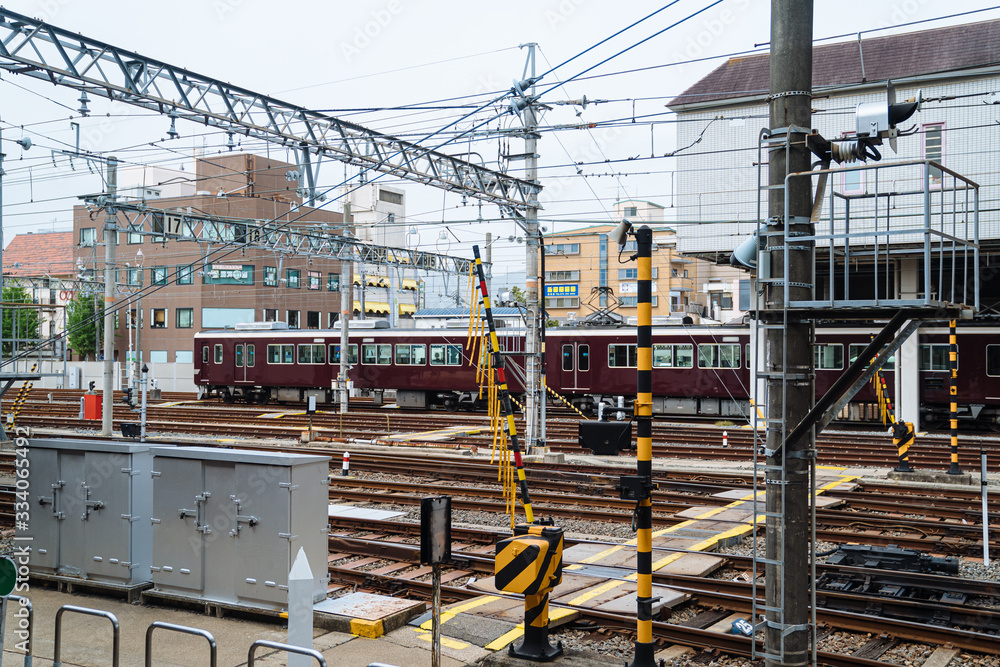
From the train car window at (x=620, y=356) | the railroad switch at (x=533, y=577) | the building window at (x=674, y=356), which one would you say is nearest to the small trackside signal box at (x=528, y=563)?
the railroad switch at (x=533, y=577)

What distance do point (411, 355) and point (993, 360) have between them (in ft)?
67.7

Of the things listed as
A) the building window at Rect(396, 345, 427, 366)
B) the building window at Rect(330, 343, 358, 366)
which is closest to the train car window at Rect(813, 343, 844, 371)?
the building window at Rect(396, 345, 427, 366)

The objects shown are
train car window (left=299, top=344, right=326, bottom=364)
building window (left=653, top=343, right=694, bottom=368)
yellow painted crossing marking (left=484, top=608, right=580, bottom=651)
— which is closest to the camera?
yellow painted crossing marking (left=484, top=608, right=580, bottom=651)

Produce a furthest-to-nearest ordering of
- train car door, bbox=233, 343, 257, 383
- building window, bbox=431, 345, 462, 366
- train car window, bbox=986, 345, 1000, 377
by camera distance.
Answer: train car door, bbox=233, 343, 257, 383
building window, bbox=431, 345, 462, 366
train car window, bbox=986, 345, 1000, 377

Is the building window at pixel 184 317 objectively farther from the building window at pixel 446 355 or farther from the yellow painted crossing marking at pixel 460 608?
the yellow painted crossing marking at pixel 460 608

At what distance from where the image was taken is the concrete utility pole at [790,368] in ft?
19.1

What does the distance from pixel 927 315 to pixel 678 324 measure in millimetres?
25616

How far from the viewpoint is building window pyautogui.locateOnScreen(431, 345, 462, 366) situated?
33.8 metres

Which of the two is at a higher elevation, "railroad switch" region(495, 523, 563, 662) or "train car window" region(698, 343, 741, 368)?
"train car window" region(698, 343, 741, 368)

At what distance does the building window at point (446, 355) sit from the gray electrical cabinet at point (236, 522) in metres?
24.9

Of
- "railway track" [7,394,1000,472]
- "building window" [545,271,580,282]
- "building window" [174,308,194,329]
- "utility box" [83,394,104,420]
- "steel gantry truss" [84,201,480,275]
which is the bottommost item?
"railway track" [7,394,1000,472]

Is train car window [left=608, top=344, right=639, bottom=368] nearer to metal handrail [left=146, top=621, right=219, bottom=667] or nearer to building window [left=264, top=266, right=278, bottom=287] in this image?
metal handrail [left=146, top=621, right=219, bottom=667]

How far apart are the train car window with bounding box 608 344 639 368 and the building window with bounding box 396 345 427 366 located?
7.94 metres

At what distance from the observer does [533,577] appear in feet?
22.6
